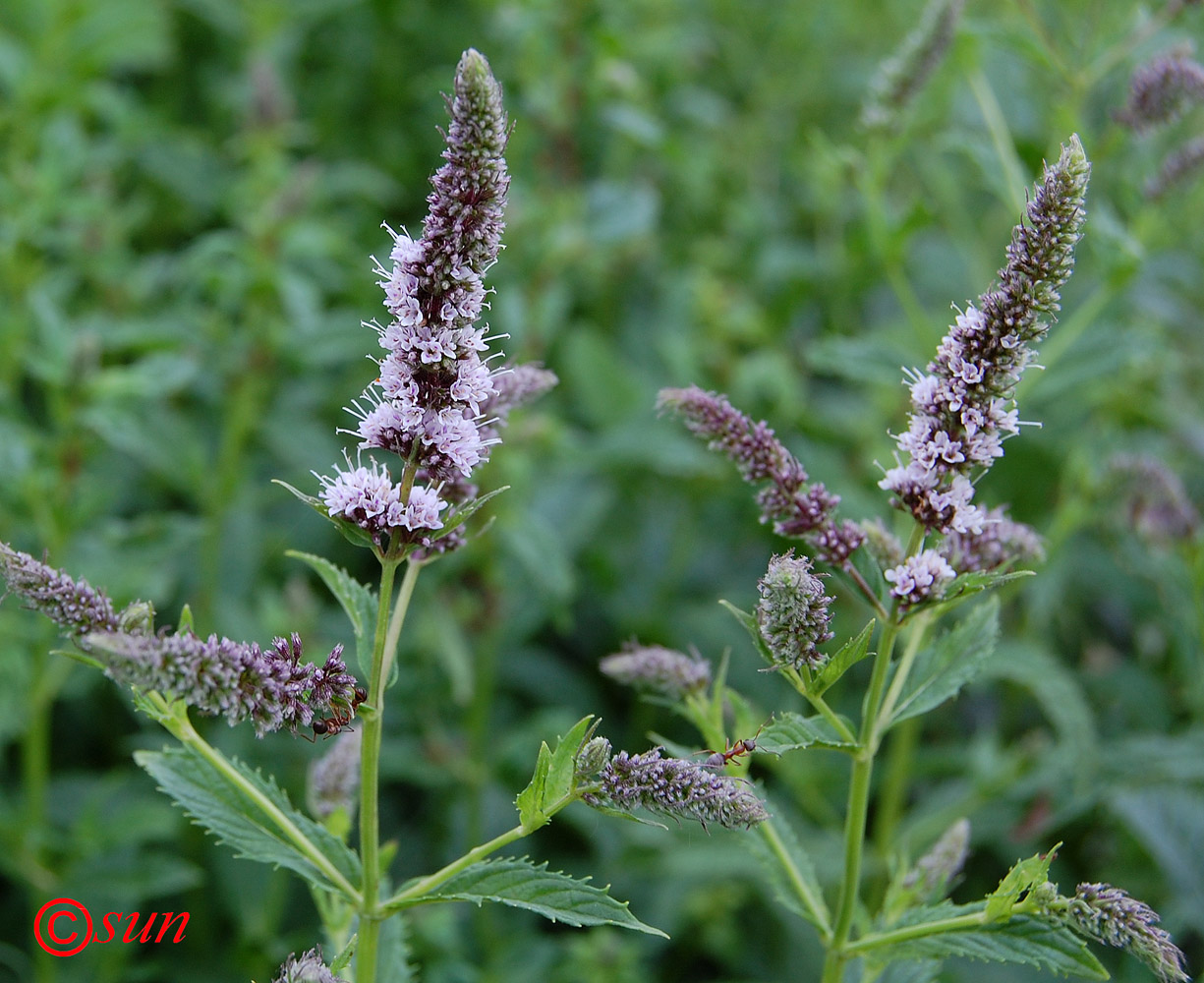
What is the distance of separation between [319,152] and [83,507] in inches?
106

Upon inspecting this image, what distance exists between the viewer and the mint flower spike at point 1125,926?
1332mm

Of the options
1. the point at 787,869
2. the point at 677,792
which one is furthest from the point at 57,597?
the point at 787,869

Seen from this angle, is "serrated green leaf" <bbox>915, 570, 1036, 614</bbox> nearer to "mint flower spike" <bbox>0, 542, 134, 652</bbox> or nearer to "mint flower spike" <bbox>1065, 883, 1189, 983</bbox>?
"mint flower spike" <bbox>1065, 883, 1189, 983</bbox>

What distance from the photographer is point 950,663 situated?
5.86ft

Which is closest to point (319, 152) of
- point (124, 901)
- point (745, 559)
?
point (745, 559)

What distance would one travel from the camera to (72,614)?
4.27 ft

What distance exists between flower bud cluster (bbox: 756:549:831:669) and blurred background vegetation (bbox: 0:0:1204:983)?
3.50ft

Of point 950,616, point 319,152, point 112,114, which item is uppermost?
point 319,152

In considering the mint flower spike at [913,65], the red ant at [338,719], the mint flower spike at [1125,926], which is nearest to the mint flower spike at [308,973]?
the red ant at [338,719]

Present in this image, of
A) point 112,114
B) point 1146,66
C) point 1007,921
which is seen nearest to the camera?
point 1007,921

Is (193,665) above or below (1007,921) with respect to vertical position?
above

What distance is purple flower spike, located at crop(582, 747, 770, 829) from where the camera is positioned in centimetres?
132

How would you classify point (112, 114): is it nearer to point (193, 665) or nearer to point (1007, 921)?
point (193, 665)

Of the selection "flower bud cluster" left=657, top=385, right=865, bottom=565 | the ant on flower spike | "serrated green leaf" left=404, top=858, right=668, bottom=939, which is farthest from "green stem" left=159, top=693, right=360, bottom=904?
"flower bud cluster" left=657, top=385, right=865, bottom=565
